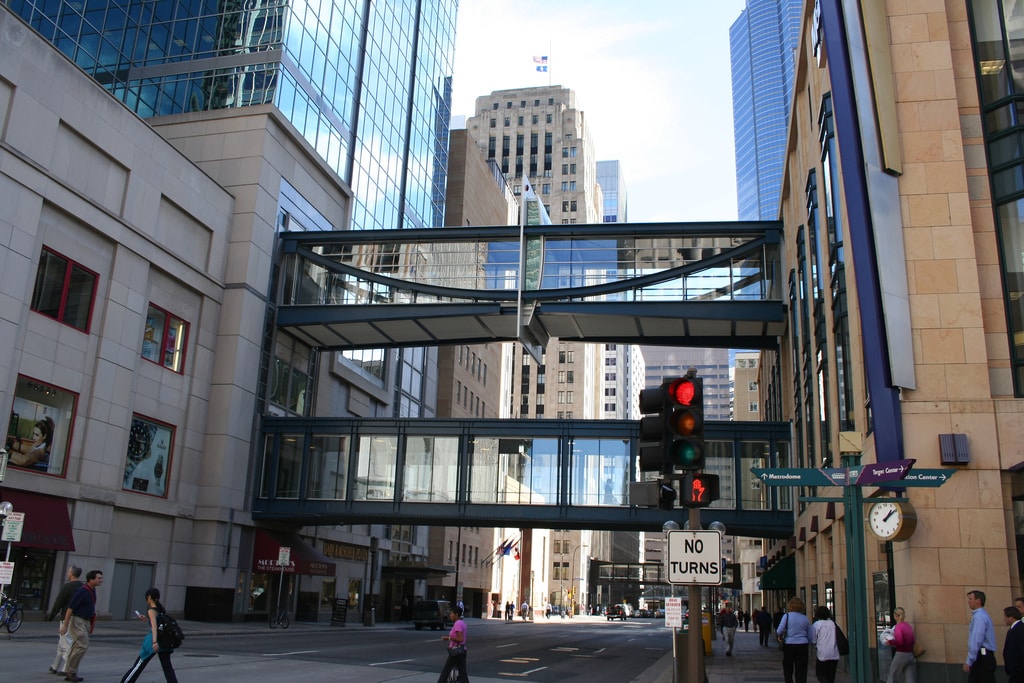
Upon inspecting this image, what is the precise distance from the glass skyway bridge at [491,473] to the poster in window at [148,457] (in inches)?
217

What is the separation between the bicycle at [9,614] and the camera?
2116cm

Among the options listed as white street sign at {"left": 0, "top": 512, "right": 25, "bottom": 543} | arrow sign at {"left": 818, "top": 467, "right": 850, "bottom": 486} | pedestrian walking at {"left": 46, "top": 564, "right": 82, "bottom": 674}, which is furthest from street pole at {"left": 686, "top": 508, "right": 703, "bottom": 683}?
white street sign at {"left": 0, "top": 512, "right": 25, "bottom": 543}

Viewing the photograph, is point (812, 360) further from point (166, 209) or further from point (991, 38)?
point (166, 209)

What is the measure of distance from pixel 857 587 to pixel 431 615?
38.8 meters

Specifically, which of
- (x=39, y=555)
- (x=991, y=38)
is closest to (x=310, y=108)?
(x=39, y=555)

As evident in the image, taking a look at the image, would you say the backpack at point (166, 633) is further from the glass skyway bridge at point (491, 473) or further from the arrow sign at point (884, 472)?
the glass skyway bridge at point (491, 473)

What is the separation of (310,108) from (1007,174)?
110 ft

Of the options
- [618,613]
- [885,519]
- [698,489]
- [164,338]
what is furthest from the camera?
[618,613]

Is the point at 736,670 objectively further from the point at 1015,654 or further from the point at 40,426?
the point at 40,426

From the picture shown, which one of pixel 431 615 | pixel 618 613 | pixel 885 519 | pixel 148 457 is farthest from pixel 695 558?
pixel 618 613

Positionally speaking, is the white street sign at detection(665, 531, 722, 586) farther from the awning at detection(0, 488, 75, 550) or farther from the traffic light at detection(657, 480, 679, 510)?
the awning at detection(0, 488, 75, 550)

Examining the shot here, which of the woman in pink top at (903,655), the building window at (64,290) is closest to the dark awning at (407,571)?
the building window at (64,290)

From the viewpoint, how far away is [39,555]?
89.4 ft

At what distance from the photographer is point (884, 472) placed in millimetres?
11625
